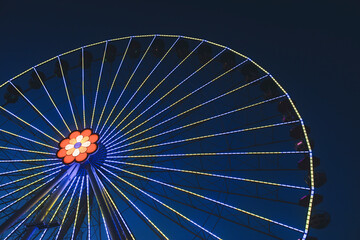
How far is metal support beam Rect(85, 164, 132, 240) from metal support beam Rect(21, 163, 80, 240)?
36.0 inches

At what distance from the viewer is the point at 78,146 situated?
12180mm

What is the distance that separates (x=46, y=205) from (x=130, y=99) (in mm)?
5040

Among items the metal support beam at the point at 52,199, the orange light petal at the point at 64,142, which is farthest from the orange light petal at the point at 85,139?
the metal support beam at the point at 52,199

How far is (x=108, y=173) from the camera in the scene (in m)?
11.5

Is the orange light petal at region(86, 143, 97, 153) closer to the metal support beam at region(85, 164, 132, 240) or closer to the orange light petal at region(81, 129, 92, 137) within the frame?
the orange light petal at region(81, 129, 92, 137)

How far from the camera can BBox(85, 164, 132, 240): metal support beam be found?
9367 mm

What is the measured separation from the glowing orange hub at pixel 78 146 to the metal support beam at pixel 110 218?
1.32 m

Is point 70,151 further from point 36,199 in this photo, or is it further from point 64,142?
point 36,199

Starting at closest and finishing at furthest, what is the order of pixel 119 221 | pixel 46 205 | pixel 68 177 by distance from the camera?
1. pixel 119 221
2. pixel 46 205
3. pixel 68 177

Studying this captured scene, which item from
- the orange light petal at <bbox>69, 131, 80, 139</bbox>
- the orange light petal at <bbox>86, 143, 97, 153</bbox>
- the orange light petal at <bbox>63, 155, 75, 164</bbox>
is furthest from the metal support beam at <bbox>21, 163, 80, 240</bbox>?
the orange light petal at <bbox>69, 131, 80, 139</bbox>

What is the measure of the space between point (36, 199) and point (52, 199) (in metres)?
0.49

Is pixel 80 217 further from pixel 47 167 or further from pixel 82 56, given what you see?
pixel 82 56

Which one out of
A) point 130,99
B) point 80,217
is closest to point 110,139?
point 130,99

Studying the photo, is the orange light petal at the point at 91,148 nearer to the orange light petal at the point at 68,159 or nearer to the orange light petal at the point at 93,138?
the orange light petal at the point at 93,138
